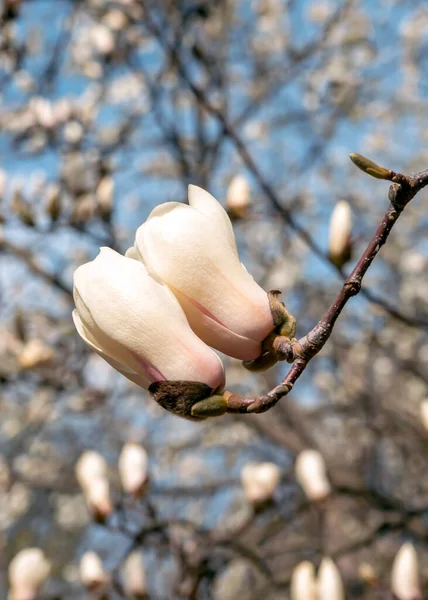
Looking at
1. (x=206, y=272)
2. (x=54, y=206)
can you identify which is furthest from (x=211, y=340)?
(x=54, y=206)

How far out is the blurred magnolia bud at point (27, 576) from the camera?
4.79ft

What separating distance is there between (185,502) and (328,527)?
1785 mm

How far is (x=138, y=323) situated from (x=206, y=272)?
0.08 metres

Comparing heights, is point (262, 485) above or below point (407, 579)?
below

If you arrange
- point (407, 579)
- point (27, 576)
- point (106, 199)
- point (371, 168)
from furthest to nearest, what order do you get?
point (106, 199) → point (27, 576) → point (407, 579) → point (371, 168)

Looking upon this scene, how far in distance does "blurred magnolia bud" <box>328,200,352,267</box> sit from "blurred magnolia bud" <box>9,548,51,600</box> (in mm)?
1063

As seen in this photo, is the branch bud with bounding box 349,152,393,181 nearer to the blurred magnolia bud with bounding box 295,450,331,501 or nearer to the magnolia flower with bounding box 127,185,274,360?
the magnolia flower with bounding box 127,185,274,360

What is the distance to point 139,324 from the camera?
0.56 m

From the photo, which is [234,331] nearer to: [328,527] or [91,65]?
[328,527]

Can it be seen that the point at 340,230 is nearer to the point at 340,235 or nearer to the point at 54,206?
the point at 340,235

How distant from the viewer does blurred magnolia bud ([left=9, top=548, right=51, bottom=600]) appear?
1.46 metres

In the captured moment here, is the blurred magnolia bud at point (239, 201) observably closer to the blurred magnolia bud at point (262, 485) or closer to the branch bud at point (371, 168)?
the blurred magnolia bud at point (262, 485)

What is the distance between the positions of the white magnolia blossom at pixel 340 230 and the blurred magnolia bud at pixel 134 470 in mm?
789

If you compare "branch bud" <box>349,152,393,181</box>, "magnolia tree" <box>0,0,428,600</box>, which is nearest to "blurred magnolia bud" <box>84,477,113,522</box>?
"magnolia tree" <box>0,0,428,600</box>
